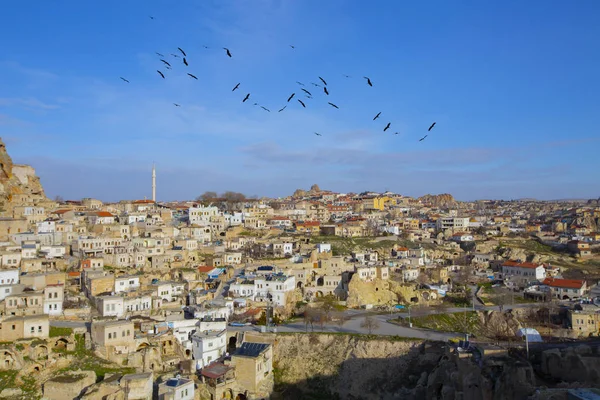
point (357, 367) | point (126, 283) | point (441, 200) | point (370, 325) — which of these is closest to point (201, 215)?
point (126, 283)

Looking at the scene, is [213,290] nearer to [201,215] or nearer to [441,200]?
[201,215]

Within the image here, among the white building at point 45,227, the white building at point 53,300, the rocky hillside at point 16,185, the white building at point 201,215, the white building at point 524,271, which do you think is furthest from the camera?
the white building at point 201,215

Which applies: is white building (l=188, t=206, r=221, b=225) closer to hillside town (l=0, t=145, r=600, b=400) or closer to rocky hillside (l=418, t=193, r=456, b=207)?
hillside town (l=0, t=145, r=600, b=400)

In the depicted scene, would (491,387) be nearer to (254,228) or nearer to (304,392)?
(304,392)

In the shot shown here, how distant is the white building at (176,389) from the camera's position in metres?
19.8

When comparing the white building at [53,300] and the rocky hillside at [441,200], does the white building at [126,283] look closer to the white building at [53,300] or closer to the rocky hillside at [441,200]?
the white building at [53,300]

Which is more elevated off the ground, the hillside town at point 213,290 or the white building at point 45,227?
the white building at point 45,227

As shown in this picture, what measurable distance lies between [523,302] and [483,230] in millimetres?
35324

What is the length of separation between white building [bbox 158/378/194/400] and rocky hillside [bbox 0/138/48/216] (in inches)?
1227

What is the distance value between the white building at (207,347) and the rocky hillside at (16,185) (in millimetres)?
27687

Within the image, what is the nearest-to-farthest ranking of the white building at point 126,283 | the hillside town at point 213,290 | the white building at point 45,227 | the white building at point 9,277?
the hillside town at point 213,290 → the white building at point 9,277 → the white building at point 126,283 → the white building at point 45,227

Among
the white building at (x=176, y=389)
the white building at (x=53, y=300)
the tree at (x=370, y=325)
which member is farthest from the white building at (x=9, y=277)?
the tree at (x=370, y=325)

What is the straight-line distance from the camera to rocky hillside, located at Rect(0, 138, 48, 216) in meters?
47.0

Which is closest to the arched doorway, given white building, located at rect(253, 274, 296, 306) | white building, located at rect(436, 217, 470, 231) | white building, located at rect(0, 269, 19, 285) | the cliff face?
the cliff face
